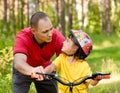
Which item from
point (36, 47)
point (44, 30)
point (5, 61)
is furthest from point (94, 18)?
point (44, 30)

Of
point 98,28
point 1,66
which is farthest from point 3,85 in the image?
point 98,28

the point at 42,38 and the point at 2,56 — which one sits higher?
the point at 42,38

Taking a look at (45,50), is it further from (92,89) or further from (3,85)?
(92,89)

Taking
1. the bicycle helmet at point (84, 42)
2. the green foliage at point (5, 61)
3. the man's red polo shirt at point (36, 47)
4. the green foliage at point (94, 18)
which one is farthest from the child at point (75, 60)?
the green foliage at point (94, 18)

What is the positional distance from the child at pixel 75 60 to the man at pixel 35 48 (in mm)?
263

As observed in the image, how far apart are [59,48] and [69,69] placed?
67 centimetres

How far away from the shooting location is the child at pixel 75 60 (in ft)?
16.9

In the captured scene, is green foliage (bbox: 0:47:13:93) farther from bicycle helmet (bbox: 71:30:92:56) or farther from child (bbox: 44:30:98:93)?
bicycle helmet (bbox: 71:30:92:56)

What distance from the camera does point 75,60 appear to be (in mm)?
5297

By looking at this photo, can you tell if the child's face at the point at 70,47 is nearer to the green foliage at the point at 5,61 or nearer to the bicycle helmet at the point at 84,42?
the bicycle helmet at the point at 84,42

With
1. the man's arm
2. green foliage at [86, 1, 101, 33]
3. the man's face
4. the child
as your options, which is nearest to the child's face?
the child

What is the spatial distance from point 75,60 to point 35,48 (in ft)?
2.26

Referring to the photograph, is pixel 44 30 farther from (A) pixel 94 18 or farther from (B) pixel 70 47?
(A) pixel 94 18

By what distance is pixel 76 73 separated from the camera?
5195mm
